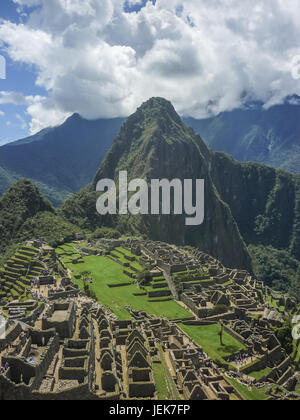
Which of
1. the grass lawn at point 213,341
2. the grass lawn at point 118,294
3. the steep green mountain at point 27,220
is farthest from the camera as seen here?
the steep green mountain at point 27,220

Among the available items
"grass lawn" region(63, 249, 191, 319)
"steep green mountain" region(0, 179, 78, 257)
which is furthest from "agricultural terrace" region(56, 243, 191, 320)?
"steep green mountain" region(0, 179, 78, 257)

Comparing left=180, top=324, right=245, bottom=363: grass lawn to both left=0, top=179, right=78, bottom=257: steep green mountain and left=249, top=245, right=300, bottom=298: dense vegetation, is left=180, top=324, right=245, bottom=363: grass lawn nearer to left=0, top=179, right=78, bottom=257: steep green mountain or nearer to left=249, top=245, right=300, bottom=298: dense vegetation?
left=0, top=179, right=78, bottom=257: steep green mountain

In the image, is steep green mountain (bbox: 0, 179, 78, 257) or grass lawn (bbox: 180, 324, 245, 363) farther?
steep green mountain (bbox: 0, 179, 78, 257)

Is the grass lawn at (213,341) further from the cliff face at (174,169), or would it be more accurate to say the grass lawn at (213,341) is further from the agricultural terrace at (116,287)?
the cliff face at (174,169)

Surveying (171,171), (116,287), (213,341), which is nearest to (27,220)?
(116,287)

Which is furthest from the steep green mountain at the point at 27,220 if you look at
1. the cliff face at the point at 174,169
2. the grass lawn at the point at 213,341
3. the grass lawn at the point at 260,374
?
the grass lawn at the point at 260,374
